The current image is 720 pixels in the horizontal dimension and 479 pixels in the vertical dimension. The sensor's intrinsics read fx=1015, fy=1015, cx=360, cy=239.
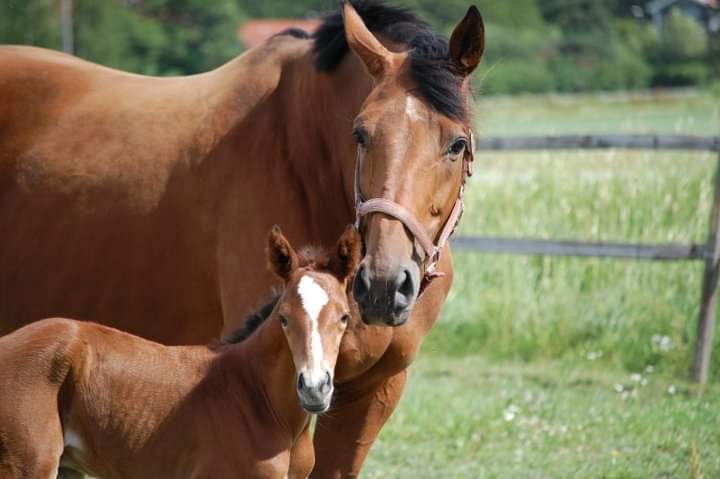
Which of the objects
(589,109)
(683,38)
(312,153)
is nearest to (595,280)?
(312,153)

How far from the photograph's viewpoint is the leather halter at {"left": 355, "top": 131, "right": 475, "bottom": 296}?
3.05m

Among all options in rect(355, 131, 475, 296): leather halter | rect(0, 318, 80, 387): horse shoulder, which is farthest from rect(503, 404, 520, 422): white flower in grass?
rect(0, 318, 80, 387): horse shoulder

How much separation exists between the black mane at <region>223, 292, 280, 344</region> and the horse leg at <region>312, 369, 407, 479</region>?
490 millimetres

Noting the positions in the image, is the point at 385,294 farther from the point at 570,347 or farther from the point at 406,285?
the point at 570,347

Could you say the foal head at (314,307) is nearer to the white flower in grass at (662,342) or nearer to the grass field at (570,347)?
the grass field at (570,347)

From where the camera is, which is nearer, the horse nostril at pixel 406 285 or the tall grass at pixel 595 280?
the horse nostril at pixel 406 285

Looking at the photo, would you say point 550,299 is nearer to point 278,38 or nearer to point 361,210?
point 278,38

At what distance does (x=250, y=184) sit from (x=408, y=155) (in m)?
0.82

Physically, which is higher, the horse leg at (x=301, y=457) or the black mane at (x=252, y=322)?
the black mane at (x=252, y=322)

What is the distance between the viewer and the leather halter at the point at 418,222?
3051 millimetres

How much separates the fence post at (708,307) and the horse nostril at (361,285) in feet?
16.5

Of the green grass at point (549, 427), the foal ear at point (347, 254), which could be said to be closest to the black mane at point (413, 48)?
the foal ear at point (347, 254)

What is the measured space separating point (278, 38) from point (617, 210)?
5.35m

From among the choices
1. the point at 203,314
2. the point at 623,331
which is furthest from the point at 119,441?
the point at 623,331
